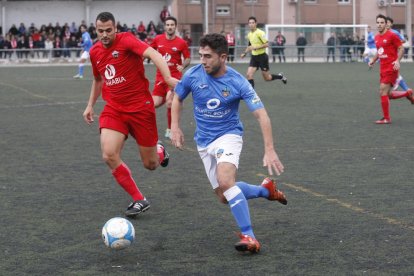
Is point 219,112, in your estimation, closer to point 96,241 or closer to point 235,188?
point 235,188

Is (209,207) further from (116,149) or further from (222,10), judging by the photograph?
(222,10)

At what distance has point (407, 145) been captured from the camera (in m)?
12.7

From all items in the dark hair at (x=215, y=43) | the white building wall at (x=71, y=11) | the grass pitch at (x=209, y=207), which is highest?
the white building wall at (x=71, y=11)

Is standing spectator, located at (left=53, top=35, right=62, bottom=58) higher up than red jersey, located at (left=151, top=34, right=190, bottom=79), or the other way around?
standing spectator, located at (left=53, top=35, right=62, bottom=58)

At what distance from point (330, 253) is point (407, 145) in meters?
6.64

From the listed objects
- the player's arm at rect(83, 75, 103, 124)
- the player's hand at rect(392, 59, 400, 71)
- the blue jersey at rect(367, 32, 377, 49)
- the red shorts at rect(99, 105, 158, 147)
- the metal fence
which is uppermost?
the blue jersey at rect(367, 32, 377, 49)

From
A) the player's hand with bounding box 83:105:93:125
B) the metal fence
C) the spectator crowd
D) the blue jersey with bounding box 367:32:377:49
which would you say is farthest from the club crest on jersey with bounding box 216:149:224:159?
the metal fence

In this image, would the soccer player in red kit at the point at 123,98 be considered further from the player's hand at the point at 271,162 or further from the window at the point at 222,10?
the window at the point at 222,10

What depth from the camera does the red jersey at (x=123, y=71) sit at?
8.18 m

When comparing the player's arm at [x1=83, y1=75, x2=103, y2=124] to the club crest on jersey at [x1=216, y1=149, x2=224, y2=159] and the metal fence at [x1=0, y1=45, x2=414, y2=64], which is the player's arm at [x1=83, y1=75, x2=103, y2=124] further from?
the metal fence at [x1=0, y1=45, x2=414, y2=64]

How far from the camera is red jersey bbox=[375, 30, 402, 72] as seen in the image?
16.2 meters

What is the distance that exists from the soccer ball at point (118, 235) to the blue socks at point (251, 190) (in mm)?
1121

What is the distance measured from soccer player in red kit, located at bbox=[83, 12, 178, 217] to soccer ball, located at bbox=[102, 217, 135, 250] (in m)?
1.37

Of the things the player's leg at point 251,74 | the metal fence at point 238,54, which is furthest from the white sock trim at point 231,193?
the metal fence at point 238,54
